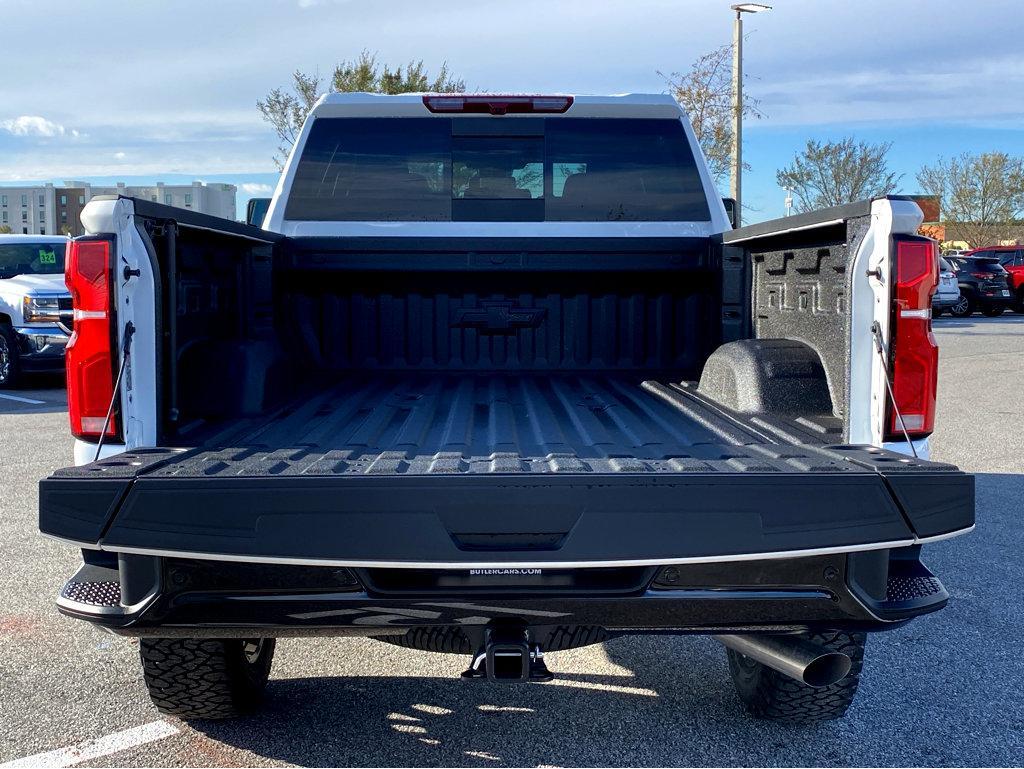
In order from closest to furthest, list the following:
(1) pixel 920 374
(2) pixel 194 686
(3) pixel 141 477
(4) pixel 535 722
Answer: (3) pixel 141 477 → (1) pixel 920 374 → (2) pixel 194 686 → (4) pixel 535 722

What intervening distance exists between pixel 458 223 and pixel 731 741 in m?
2.64

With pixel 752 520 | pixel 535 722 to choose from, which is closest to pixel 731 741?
pixel 535 722

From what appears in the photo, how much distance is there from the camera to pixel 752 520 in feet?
8.34

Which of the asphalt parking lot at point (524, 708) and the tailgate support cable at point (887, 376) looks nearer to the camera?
the tailgate support cable at point (887, 376)

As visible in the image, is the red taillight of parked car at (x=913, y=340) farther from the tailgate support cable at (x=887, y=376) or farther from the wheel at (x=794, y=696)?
the wheel at (x=794, y=696)

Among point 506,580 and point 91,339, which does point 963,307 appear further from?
point 91,339

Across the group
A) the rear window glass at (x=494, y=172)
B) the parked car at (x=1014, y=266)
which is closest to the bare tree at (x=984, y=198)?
the parked car at (x=1014, y=266)

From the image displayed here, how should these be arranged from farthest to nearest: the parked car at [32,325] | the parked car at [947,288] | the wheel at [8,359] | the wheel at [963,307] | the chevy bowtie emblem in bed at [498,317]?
the wheel at [963,307], the parked car at [947,288], the wheel at [8,359], the parked car at [32,325], the chevy bowtie emblem in bed at [498,317]

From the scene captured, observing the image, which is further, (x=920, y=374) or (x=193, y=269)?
(x=193, y=269)

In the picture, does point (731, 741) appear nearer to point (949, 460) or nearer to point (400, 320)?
point (400, 320)

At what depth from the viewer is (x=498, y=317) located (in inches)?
185

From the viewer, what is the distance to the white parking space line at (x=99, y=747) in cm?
322

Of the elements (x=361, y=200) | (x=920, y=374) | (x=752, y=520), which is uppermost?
(x=361, y=200)

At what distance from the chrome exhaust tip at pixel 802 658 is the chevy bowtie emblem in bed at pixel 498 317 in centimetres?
209
